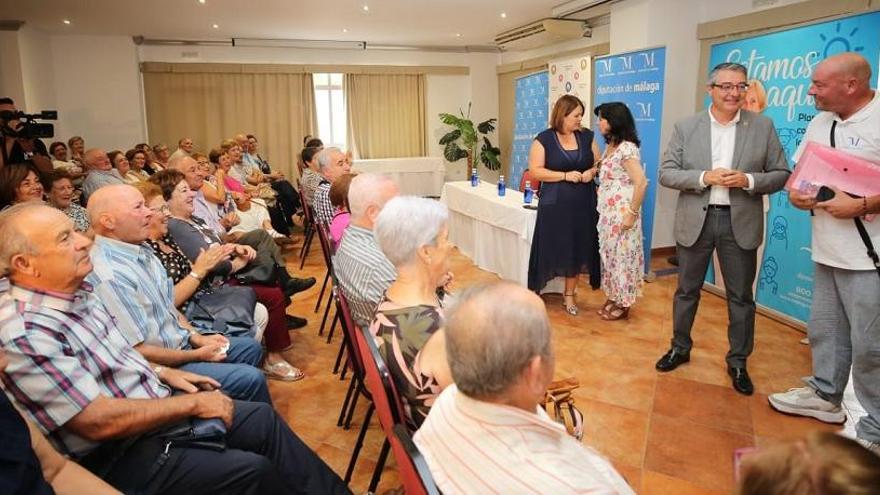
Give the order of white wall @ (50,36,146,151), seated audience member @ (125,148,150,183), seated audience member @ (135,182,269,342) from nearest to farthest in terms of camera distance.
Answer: seated audience member @ (135,182,269,342) → seated audience member @ (125,148,150,183) → white wall @ (50,36,146,151)

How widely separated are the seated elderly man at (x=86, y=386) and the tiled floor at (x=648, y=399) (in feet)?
2.67

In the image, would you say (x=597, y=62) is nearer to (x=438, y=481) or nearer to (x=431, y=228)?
(x=431, y=228)

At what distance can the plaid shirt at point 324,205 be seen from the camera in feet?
13.2

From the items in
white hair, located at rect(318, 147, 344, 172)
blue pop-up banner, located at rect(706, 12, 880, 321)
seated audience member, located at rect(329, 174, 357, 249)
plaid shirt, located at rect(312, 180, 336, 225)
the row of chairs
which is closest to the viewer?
the row of chairs

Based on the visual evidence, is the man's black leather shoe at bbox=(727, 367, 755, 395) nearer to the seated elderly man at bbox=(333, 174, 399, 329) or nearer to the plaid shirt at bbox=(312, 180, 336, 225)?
the seated elderly man at bbox=(333, 174, 399, 329)

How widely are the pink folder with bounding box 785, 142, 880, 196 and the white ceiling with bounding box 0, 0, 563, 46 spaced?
15.3ft

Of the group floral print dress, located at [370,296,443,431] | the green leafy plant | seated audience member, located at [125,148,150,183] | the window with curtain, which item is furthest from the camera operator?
the green leafy plant

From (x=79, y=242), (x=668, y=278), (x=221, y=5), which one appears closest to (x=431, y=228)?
(x=79, y=242)

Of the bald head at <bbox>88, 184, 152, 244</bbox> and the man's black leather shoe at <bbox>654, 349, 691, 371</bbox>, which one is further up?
the bald head at <bbox>88, 184, 152, 244</bbox>

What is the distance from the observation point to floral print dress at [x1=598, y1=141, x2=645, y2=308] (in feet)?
12.2

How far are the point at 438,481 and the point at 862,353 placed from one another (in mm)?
2138

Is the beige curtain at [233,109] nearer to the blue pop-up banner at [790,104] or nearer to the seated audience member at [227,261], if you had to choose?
the seated audience member at [227,261]

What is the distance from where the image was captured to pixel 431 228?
65.1 inches

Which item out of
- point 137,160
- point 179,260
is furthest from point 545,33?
point 179,260
